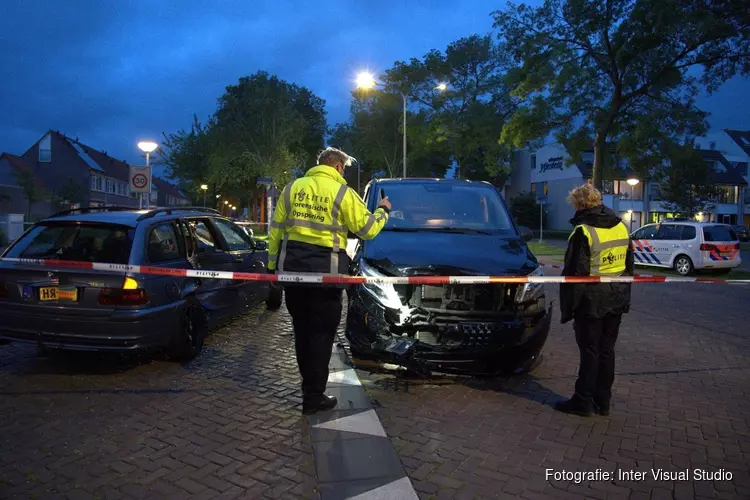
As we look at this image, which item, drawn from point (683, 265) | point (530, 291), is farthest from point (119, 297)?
point (683, 265)

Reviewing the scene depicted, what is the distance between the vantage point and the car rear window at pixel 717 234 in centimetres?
1559

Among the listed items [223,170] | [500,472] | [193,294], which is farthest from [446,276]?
[223,170]

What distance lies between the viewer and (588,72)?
2039 cm

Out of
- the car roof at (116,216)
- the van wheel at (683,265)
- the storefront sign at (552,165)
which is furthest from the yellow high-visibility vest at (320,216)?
the storefront sign at (552,165)

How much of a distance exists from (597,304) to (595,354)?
1.32 ft

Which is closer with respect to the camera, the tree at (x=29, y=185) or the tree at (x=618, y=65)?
the tree at (x=618, y=65)

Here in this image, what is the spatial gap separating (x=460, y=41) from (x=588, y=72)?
2550cm

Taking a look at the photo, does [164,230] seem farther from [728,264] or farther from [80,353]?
[728,264]

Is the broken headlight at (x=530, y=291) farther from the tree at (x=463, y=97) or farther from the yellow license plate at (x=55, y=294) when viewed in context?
the tree at (x=463, y=97)

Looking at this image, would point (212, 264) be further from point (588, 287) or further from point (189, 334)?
point (588, 287)

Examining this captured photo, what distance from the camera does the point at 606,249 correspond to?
4.16 metres

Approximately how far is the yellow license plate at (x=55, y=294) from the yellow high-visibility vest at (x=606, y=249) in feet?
14.0

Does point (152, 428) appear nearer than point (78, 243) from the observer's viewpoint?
Yes

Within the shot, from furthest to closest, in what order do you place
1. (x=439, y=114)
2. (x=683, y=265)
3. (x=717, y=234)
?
(x=439, y=114), (x=683, y=265), (x=717, y=234)
